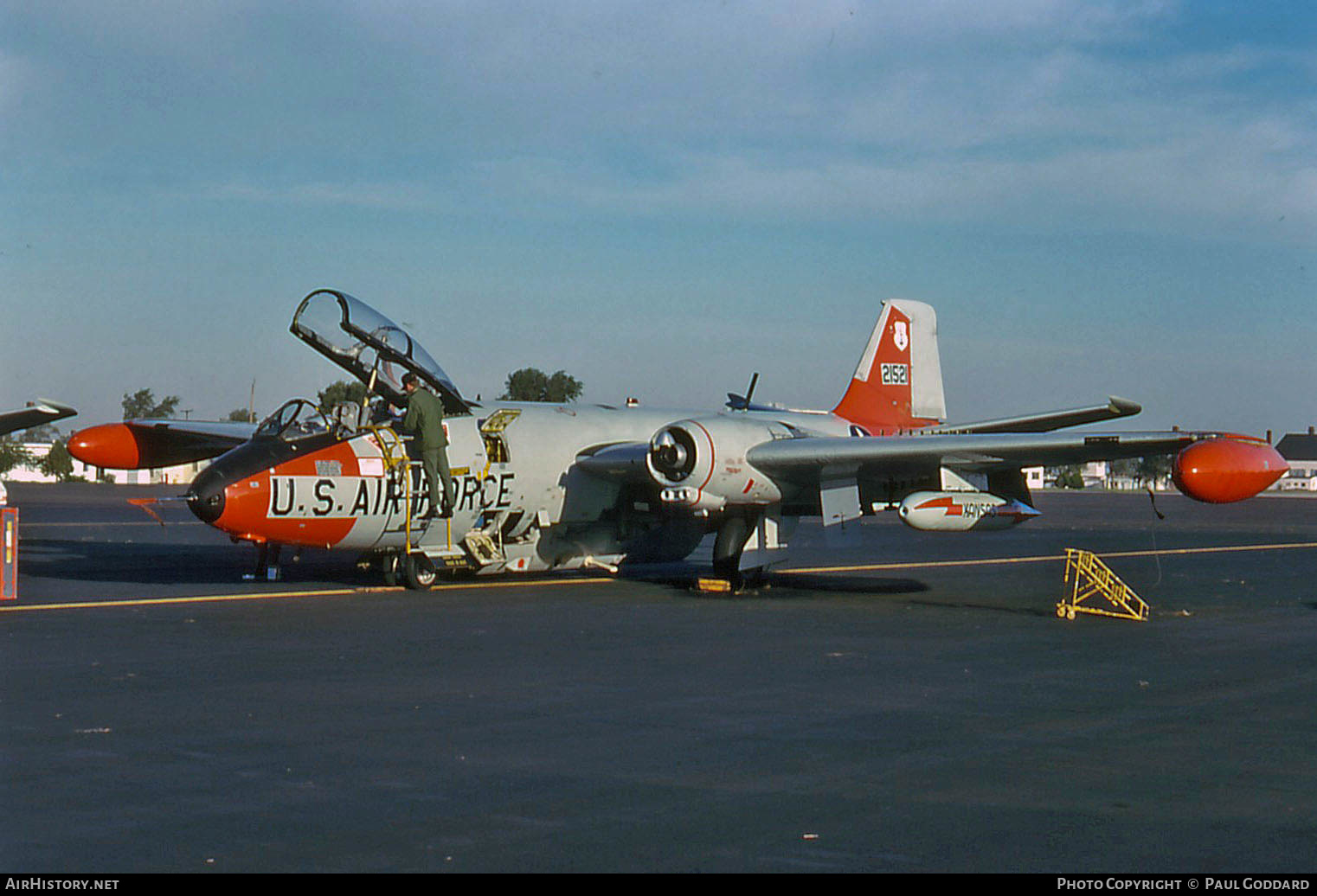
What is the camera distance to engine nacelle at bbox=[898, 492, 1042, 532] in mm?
19594

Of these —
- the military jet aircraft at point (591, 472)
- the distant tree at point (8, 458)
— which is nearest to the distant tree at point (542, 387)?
the distant tree at point (8, 458)

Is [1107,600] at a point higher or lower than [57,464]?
lower

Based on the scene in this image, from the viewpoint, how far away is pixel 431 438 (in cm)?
1942

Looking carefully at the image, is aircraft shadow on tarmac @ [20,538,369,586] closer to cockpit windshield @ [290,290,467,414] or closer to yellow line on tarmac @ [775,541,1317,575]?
cockpit windshield @ [290,290,467,414]

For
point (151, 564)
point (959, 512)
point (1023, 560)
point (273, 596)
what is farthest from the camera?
point (1023, 560)

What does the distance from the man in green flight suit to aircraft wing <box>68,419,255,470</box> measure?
518 centimetres

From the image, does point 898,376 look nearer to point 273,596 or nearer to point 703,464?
point 703,464

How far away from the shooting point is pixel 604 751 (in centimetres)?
874

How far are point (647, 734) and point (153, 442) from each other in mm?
17535

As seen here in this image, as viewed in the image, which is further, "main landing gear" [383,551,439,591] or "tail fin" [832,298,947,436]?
"tail fin" [832,298,947,436]

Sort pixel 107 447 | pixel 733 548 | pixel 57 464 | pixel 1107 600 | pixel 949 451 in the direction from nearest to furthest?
pixel 949 451, pixel 1107 600, pixel 733 548, pixel 107 447, pixel 57 464

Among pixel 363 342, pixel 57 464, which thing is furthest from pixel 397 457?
pixel 57 464

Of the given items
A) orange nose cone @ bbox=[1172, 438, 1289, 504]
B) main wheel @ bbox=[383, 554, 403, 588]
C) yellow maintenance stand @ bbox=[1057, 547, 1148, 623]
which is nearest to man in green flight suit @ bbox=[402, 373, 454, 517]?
main wheel @ bbox=[383, 554, 403, 588]
